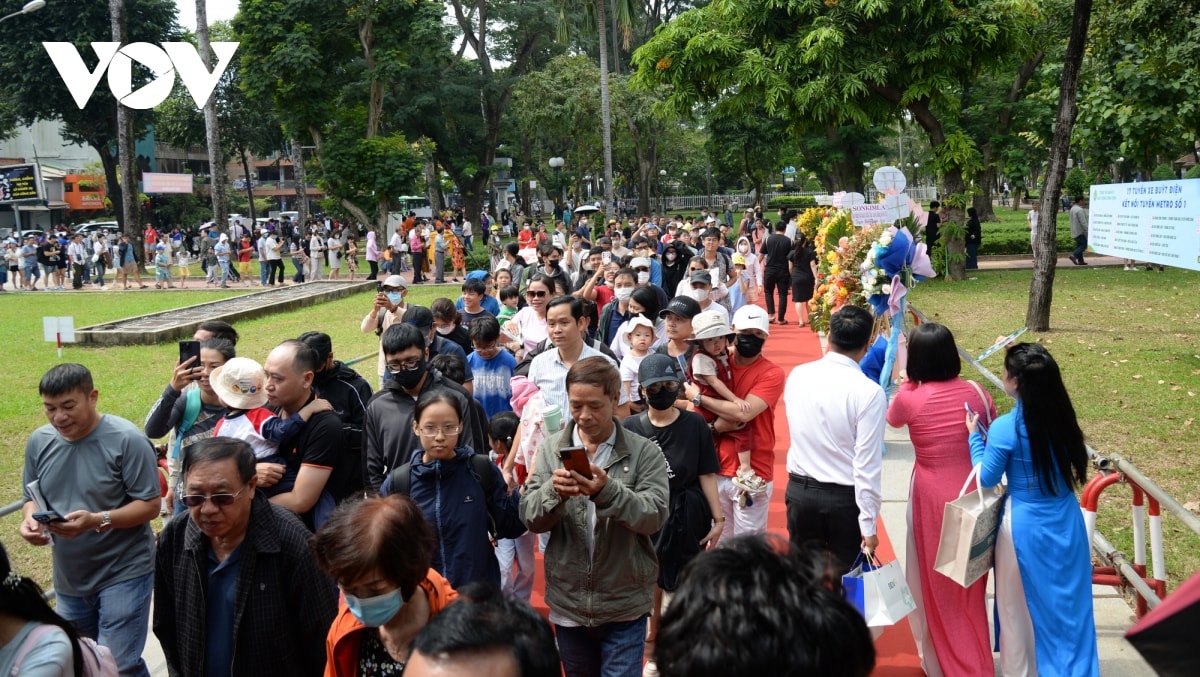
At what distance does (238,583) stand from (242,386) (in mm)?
1496

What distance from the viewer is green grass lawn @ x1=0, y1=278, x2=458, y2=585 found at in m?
9.95

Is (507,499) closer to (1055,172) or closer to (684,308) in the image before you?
(684,308)

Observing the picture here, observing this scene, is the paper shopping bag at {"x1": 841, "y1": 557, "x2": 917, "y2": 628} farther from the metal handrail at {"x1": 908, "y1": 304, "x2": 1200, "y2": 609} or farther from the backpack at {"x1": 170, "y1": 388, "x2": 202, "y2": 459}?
the backpack at {"x1": 170, "y1": 388, "x2": 202, "y2": 459}

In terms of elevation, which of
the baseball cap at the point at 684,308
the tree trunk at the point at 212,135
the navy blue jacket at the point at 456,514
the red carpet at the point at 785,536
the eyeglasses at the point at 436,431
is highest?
the tree trunk at the point at 212,135

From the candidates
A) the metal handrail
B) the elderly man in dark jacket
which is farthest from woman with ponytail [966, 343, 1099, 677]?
the elderly man in dark jacket

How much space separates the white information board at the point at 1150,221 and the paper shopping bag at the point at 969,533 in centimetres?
530

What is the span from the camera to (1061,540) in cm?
440

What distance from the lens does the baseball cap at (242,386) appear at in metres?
4.62

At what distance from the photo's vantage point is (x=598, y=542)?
12.6 feet

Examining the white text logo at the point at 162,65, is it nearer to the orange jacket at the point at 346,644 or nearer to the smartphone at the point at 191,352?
the smartphone at the point at 191,352

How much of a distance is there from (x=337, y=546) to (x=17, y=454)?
9.02 metres

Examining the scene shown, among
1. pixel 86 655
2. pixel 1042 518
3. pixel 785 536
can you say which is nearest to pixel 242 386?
pixel 86 655

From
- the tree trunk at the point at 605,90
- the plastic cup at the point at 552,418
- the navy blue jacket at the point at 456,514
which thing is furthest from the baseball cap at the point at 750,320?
the tree trunk at the point at 605,90

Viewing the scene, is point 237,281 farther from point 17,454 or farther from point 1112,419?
point 1112,419
